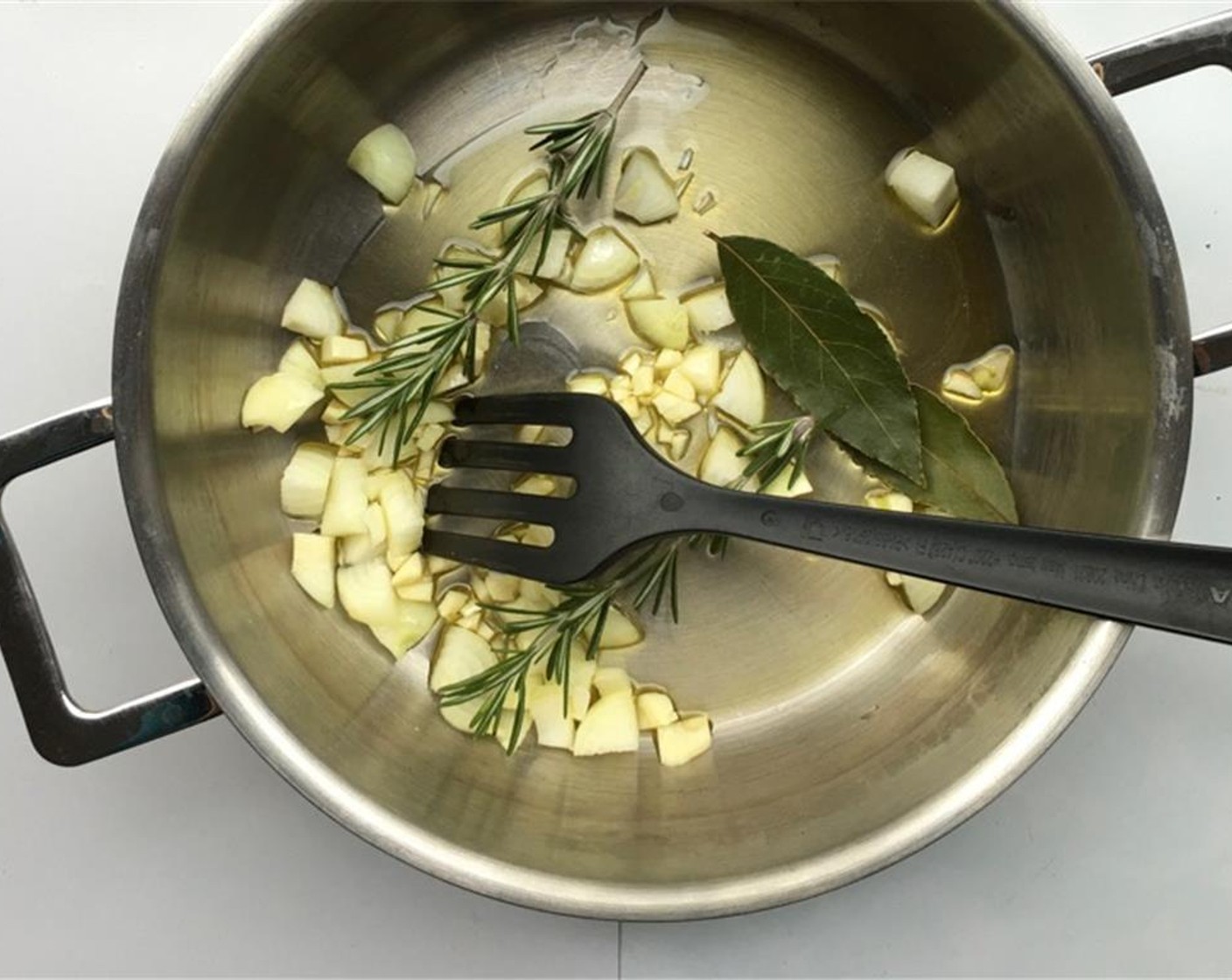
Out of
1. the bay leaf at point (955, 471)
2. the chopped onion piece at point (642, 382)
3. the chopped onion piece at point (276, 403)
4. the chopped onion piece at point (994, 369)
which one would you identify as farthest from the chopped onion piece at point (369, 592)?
the chopped onion piece at point (994, 369)

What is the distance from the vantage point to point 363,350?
0.83 meters

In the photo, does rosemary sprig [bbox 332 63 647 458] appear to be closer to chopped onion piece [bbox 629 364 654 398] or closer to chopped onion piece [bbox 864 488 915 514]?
chopped onion piece [bbox 629 364 654 398]

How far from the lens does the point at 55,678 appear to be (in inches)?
27.5

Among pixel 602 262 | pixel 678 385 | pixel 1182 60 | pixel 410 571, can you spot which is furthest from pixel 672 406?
pixel 1182 60

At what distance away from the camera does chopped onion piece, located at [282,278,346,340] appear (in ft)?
2.73

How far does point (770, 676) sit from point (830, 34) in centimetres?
47

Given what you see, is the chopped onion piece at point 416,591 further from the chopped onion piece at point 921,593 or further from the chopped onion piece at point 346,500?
the chopped onion piece at point 921,593

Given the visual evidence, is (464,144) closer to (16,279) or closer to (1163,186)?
(16,279)

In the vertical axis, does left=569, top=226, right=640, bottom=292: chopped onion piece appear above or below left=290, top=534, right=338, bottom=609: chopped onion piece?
above

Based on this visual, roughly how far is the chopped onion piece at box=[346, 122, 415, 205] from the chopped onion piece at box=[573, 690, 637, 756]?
1.29ft

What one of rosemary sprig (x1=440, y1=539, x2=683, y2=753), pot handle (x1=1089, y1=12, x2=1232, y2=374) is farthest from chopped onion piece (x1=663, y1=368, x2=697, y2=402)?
pot handle (x1=1089, y1=12, x2=1232, y2=374)

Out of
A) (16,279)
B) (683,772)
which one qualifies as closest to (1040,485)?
(683,772)

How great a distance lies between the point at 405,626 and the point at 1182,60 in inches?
23.9

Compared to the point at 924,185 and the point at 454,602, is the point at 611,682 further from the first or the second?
the point at 924,185
